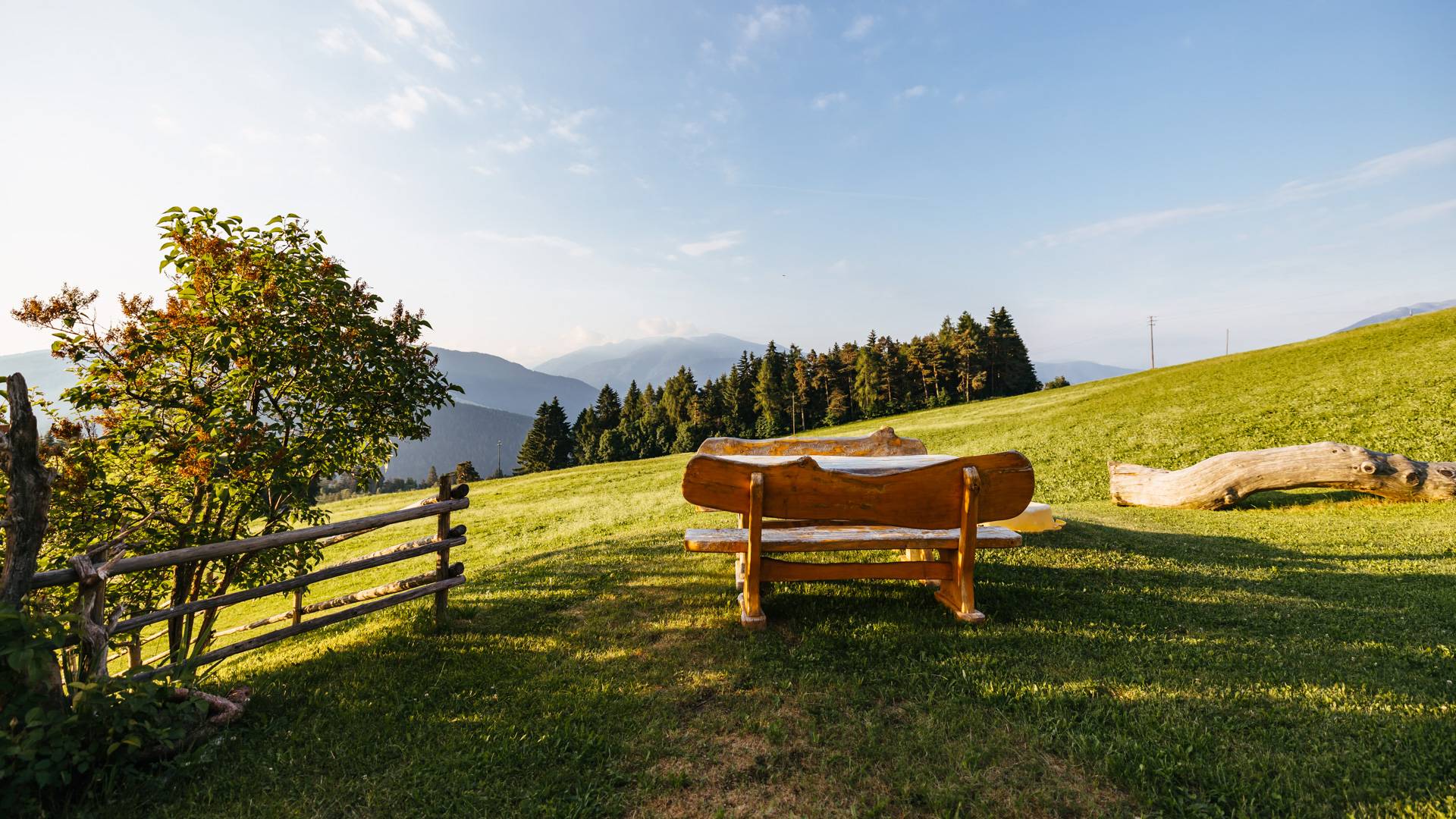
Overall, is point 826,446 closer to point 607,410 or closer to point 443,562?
point 443,562

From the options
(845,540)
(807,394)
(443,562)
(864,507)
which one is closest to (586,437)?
(807,394)

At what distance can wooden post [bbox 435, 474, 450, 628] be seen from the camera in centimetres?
561

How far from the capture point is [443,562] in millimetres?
5809

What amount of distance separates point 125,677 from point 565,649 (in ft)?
9.01

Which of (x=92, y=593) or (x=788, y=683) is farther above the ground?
(x=92, y=593)

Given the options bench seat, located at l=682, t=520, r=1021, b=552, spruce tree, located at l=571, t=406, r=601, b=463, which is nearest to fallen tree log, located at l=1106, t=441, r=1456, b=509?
bench seat, located at l=682, t=520, r=1021, b=552

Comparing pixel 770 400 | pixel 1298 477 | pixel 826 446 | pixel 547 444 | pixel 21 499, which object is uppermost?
pixel 770 400

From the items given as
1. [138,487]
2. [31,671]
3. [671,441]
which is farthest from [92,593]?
[671,441]

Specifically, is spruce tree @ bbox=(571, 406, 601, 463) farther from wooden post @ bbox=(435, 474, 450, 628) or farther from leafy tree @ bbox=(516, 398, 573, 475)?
wooden post @ bbox=(435, 474, 450, 628)

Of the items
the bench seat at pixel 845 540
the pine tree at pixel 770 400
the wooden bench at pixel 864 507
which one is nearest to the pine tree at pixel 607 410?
the pine tree at pixel 770 400

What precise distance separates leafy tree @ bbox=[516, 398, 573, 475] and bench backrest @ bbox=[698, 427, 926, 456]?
63059mm

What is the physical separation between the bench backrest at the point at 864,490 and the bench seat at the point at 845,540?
267 mm

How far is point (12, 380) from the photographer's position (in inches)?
124

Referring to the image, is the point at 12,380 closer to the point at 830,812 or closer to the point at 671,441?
the point at 830,812
